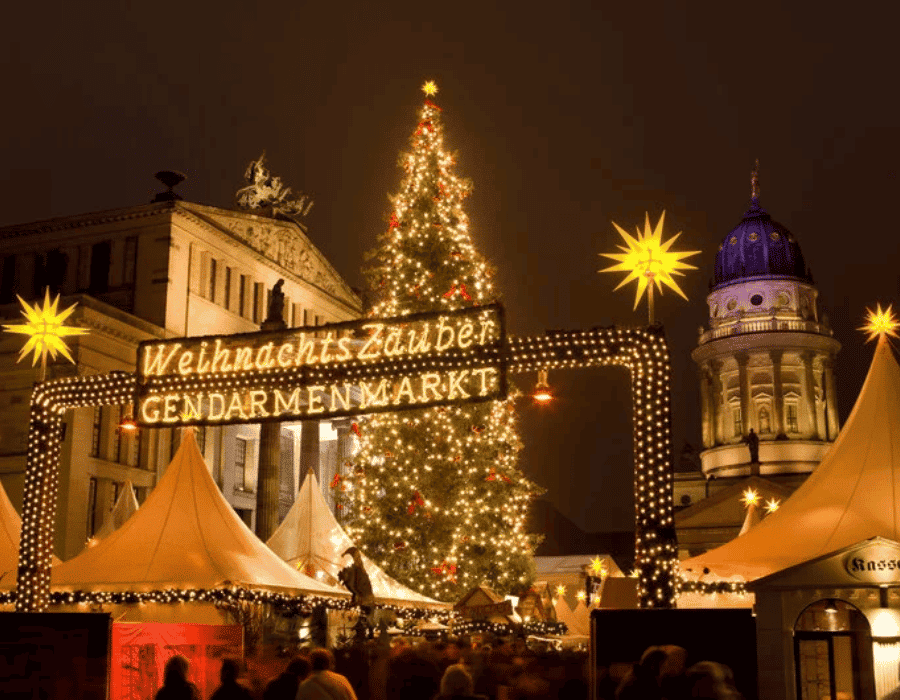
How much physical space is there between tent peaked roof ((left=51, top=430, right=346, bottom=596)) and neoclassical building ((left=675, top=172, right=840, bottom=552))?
63.6m

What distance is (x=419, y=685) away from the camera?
7.97 m

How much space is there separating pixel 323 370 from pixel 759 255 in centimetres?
7980

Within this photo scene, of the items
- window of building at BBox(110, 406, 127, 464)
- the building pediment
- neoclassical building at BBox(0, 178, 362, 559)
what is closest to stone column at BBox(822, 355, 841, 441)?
the building pediment

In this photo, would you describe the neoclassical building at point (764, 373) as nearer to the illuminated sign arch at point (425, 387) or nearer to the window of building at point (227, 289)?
the window of building at point (227, 289)

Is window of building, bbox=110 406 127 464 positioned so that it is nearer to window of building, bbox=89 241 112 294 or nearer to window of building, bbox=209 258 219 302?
window of building, bbox=89 241 112 294

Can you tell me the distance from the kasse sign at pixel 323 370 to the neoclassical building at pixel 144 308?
2618cm

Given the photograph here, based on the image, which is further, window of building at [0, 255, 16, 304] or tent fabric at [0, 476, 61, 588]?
window of building at [0, 255, 16, 304]

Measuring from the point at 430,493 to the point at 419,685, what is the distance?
22.4m

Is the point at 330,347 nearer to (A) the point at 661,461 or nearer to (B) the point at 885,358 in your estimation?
(A) the point at 661,461

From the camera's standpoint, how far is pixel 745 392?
284ft

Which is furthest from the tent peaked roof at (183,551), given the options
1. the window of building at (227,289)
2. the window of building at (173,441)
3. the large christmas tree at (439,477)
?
the window of building at (227,289)

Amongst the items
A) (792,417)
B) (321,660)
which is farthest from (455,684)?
Answer: (792,417)

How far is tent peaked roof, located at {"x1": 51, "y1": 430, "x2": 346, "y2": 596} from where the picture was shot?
1969 centimetres

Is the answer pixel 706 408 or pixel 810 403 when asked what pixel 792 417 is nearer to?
pixel 810 403
